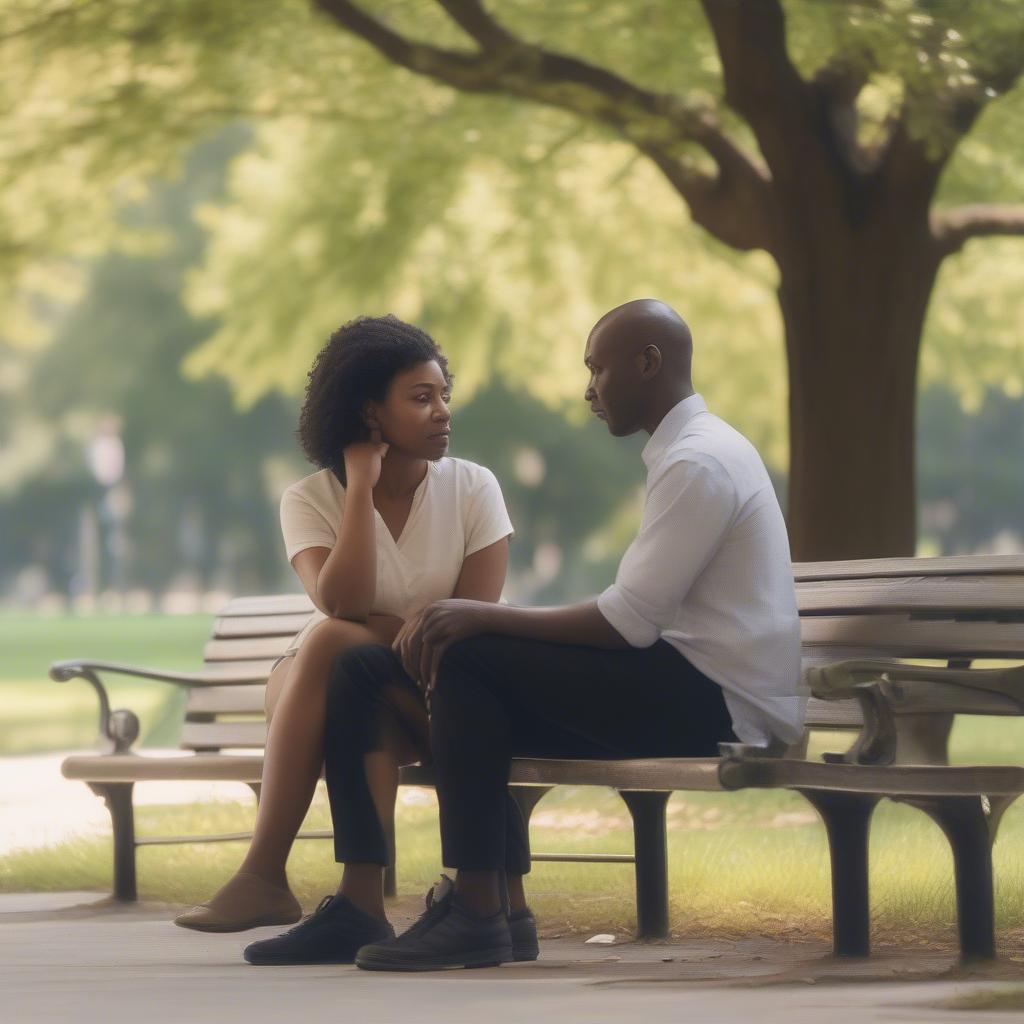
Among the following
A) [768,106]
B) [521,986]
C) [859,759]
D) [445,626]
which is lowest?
[521,986]

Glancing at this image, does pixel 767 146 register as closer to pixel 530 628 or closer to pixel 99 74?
pixel 99 74

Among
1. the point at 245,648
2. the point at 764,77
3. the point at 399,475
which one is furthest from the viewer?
the point at 764,77

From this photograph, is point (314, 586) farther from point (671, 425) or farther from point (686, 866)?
point (686, 866)

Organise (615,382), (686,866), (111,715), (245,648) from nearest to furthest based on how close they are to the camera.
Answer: (615,382) → (686,866) → (111,715) → (245,648)

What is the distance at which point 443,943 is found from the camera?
473 cm

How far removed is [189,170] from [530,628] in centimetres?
4324

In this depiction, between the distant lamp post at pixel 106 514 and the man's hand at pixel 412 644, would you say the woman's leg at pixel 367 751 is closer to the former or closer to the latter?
the man's hand at pixel 412 644

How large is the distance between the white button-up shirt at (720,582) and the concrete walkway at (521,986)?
0.62 metres

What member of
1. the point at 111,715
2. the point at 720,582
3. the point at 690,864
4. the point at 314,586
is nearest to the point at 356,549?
the point at 314,586

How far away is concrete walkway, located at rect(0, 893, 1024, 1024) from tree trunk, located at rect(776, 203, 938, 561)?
515 centimetres

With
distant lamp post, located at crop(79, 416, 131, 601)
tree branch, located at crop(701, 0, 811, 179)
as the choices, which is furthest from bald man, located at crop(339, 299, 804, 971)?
distant lamp post, located at crop(79, 416, 131, 601)

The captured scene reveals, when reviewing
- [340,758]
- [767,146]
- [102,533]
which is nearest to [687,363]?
[340,758]

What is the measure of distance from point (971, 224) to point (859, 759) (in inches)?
261

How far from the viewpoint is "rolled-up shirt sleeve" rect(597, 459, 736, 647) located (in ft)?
15.8
